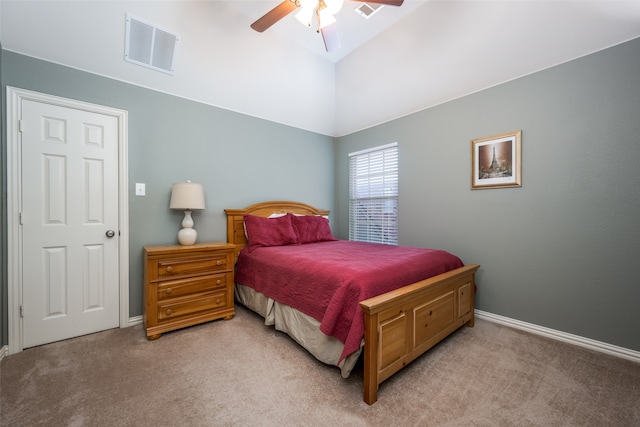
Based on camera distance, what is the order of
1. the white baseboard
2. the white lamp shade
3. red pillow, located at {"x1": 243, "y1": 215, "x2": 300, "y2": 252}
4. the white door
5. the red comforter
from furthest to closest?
red pillow, located at {"x1": 243, "y1": 215, "x2": 300, "y2": 252}, the white lamp shade, the white door, the white baseboard, the red comforter

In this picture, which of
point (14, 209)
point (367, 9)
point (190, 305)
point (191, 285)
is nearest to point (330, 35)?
point (367, 9)

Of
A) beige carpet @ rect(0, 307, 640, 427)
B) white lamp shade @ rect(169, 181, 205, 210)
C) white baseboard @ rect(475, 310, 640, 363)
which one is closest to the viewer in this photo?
beige carpet @ rect(0, 307, 640, 427)

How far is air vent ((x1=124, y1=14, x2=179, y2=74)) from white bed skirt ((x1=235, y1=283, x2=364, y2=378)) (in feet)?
7.76

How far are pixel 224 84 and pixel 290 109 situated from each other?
92 cm

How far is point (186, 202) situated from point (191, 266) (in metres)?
0.62

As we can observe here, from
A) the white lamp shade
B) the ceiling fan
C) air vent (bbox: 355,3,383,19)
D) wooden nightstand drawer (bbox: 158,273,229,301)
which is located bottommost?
wooden nightstand drawer (bbox: 158,273,229,301)

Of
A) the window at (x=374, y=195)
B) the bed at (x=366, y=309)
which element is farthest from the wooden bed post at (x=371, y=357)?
the window at (x=374, y=195)

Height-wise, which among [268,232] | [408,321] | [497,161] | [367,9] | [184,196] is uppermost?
[367,9]

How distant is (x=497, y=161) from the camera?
8.48ft

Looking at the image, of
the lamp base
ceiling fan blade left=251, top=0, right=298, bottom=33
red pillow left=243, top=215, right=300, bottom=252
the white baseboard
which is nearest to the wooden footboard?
the white baseboard

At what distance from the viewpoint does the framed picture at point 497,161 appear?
97.0 inches

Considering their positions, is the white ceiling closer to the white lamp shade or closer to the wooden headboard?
the white lamp shade

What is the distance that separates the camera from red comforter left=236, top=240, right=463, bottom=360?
5.35 ft

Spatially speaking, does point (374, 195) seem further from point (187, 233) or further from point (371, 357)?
point (371, 357)
